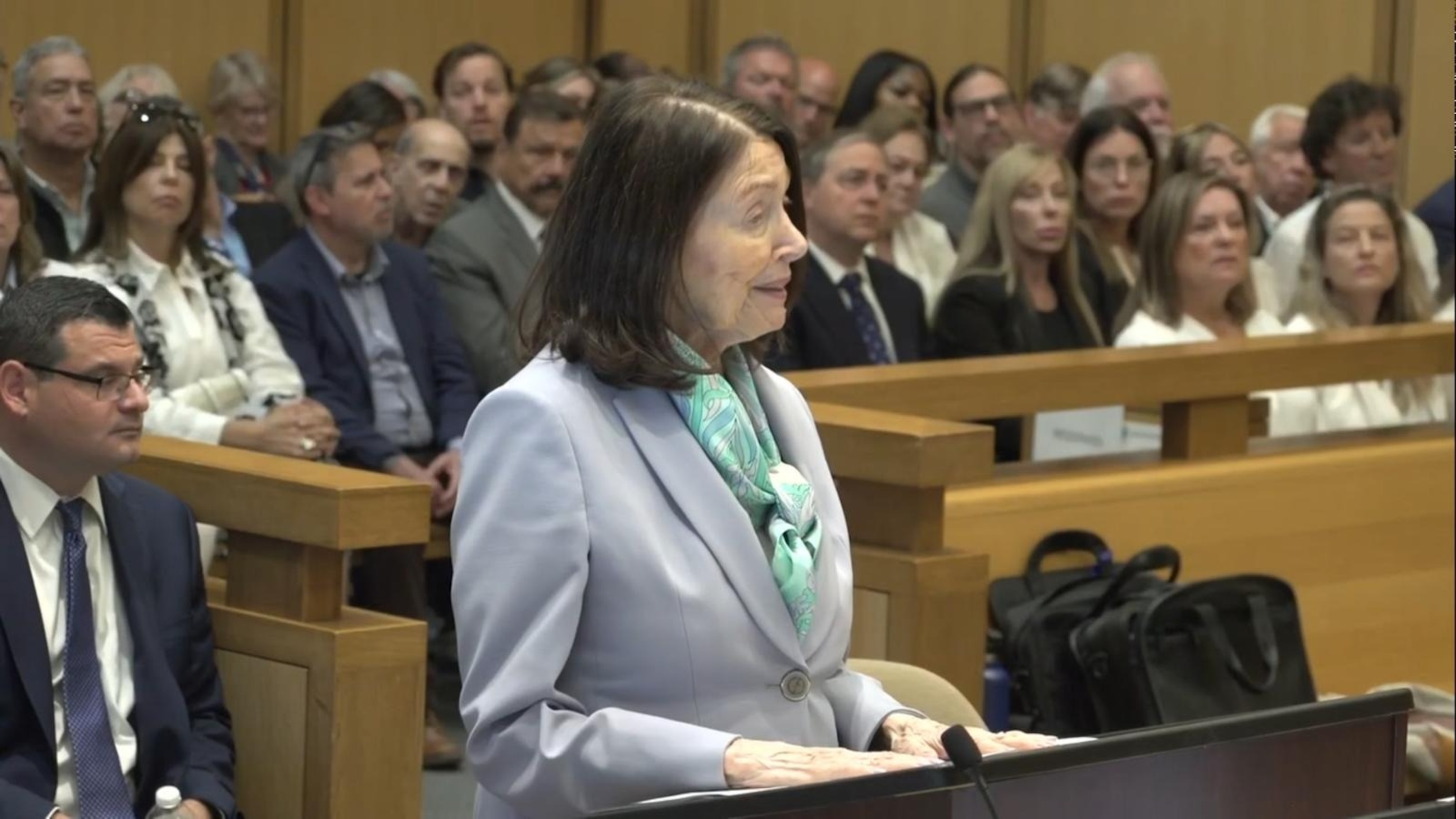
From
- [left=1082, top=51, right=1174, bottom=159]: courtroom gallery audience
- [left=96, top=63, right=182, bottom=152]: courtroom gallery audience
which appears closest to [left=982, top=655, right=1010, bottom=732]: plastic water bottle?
[left=96, top=63, right=182, bottom=152]: courtroom gallery audience

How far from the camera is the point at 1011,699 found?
12.6ft

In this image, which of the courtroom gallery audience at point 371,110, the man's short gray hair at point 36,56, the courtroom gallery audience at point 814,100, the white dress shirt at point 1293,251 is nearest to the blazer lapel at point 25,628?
the man's short gray hair at point 36,56

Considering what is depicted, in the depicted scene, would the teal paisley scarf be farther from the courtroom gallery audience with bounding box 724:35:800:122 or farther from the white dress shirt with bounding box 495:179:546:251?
the courtroom gallery audience with bounding box 724:35:800:122

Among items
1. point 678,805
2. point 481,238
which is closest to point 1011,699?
point 481,238

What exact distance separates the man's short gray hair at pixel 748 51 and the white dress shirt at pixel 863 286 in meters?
2.13

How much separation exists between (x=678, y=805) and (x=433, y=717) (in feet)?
10.0

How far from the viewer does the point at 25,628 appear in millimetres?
2783

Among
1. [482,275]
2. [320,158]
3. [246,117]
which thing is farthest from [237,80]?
[320,158]

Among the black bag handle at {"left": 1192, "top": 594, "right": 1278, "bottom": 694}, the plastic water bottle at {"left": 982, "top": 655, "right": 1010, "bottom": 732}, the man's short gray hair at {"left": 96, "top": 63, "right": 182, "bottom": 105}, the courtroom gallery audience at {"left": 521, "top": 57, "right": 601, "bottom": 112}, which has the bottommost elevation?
the plastic water bottle at {"left": 982, "top": 655, "right": 1010, "bottom": 732}

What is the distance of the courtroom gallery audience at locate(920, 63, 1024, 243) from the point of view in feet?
22.7

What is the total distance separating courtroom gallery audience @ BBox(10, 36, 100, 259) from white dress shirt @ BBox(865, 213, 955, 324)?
208 centimetres

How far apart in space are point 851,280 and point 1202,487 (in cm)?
123

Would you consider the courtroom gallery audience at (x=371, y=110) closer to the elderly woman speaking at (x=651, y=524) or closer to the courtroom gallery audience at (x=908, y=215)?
the courtroom gallery audience at (x=908, y=215)

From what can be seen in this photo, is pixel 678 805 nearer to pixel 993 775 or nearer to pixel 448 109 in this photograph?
pixel 993 775
